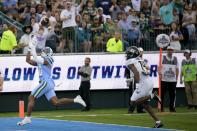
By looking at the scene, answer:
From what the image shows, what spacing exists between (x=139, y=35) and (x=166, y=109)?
123 inches

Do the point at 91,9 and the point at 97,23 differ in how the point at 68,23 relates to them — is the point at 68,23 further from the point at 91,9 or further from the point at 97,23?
the point at 91,9

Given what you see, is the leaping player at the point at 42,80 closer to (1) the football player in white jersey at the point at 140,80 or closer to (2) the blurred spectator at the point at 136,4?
(1) the football player in white jersey at the point at 140,80

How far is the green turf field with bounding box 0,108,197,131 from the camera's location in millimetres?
18969

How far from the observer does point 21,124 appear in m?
18.7

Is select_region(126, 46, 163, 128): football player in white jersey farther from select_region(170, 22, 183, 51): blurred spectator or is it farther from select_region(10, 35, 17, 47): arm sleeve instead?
select_region(170, 22, 183, 51): blurred spectator

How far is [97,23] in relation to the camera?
26531mm

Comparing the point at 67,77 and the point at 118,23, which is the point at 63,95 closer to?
the point at 67,77

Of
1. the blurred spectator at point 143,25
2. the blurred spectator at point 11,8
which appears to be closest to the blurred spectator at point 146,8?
the blurred spectator at point 143,25

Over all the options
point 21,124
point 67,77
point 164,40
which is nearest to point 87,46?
point 67,77

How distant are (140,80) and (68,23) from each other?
8377mm

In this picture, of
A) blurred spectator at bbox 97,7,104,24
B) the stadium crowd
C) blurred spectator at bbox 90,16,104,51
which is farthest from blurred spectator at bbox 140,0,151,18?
blurred spectator at bbox 90,16,104,51

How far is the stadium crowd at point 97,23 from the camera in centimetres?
2592

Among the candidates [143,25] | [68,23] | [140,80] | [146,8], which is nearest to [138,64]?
[140,80]

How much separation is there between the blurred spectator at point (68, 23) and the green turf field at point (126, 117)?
2.68m
